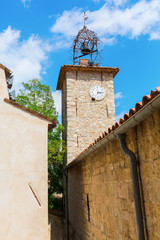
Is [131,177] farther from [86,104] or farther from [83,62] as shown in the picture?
[83,62]

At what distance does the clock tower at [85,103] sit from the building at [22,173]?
5.21 metres

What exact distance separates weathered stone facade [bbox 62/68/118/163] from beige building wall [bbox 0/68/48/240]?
5.26 m

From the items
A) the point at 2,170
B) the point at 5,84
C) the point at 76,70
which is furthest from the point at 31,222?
the point at 76,70

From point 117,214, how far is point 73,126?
26.3 ft

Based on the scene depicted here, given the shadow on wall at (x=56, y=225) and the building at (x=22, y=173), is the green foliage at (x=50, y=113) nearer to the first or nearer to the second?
the shadow on wall at (x=56, y=225)

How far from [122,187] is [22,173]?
2.91 meters

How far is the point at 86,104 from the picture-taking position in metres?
12.3

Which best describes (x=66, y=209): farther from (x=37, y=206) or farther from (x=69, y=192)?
(x=37, y=206)

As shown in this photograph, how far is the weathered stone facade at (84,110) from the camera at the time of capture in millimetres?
11508

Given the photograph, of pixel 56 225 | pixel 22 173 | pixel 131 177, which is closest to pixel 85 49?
pixel 22 173

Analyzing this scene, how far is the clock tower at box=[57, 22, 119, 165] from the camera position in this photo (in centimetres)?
1155

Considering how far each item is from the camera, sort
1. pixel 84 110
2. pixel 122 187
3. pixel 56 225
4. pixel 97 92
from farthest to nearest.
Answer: pixel 97 92 < pixel 84 110 < pixel 56 225 < pixel 122 187

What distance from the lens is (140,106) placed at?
2.65m

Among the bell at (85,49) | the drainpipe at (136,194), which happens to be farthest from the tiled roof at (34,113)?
the bell at (85,49)
